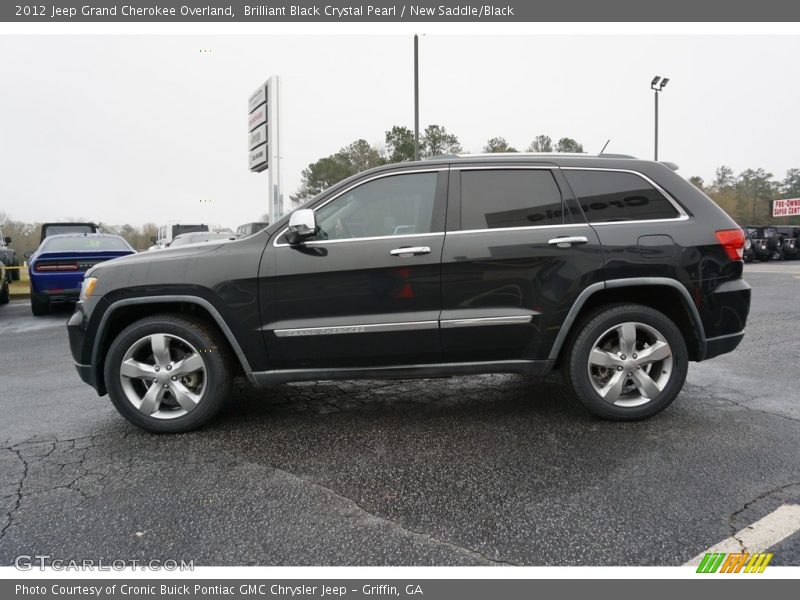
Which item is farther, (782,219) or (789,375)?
(782,219)

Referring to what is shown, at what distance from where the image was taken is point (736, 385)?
15.0ft

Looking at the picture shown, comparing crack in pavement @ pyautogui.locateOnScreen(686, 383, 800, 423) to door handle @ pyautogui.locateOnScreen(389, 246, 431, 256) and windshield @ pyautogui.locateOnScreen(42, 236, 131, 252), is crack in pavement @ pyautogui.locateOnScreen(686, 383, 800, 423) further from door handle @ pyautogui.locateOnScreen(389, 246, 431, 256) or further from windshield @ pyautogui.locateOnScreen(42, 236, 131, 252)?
windshield @ pyautogui.locateOnScreen(42, 236, 131, 252)

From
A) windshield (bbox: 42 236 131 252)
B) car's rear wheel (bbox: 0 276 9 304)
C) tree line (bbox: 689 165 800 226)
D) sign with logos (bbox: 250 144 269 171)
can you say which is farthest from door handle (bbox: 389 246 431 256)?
tree line (bbox: 689 165 800 226)

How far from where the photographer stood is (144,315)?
146 inches

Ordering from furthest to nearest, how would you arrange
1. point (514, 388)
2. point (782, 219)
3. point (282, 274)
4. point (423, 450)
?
point (782, 219) → point (514, 388) → point (282, 274) → point (423, 450)

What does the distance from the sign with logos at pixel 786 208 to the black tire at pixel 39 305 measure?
67165 millimetres

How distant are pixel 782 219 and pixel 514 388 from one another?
3263 inches

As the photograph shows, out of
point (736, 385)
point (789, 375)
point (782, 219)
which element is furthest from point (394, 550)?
point (782, 219)

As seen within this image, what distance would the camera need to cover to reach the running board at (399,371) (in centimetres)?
356

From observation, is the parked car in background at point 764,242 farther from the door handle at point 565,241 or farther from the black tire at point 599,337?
the door handle at point 565,241

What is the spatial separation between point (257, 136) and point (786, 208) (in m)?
61.8

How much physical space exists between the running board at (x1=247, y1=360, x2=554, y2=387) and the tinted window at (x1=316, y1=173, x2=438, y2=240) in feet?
3.00

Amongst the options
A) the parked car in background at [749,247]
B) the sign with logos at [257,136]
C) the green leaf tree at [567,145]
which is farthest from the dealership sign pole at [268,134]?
the green leaf tree at [567,145]

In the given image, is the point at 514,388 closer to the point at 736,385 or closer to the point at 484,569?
the point at 736,385
